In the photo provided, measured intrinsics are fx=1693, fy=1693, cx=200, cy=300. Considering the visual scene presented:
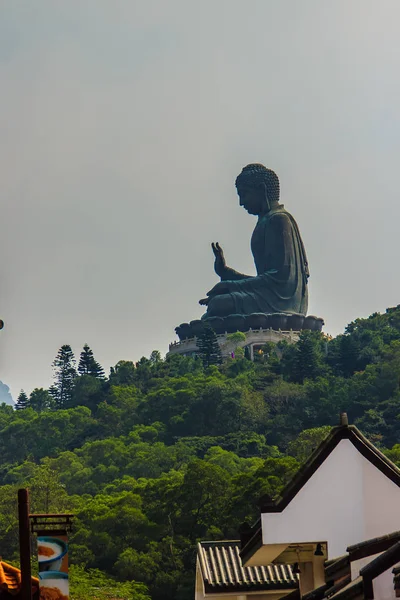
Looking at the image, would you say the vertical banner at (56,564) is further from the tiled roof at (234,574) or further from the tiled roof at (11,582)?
the tiled roof at (234,574)

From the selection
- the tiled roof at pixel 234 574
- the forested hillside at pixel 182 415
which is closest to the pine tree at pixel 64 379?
the forested hillside at pixel 182 415

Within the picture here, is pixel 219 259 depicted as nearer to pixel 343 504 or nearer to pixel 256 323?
pixel 256 323

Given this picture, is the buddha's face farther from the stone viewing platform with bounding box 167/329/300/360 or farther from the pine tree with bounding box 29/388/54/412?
the pine tree with bounding box 29/388/54/412

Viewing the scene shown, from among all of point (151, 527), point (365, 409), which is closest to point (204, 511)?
point (151, 527)

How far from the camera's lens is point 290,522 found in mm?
14992

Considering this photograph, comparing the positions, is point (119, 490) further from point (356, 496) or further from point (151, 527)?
point (356, 496)

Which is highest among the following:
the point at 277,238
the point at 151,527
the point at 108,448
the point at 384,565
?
the point at 277,238

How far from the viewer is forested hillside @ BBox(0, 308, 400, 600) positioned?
294 feet

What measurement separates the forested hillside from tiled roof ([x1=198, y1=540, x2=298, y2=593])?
55278 mm

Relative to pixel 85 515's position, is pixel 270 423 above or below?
above

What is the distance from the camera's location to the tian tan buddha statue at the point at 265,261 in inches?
4272

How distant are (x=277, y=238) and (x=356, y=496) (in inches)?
3676

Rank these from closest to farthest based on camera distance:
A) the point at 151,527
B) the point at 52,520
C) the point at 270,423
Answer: the point at 52,520, the point at 151,527, the point at 270,423

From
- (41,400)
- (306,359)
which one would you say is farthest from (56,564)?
(41,400)
